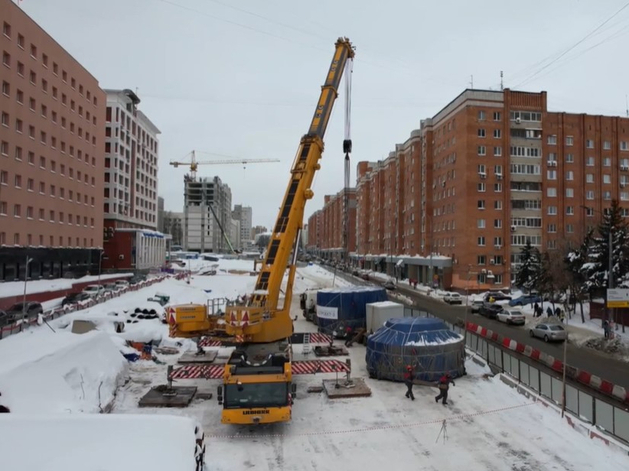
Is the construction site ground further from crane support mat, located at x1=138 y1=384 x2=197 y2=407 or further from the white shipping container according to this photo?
the white shipping container

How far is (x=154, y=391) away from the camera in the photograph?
17.7 metres

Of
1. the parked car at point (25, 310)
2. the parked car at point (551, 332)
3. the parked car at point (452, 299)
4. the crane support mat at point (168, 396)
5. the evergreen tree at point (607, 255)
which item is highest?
the evergreen tree at point (607, 255)

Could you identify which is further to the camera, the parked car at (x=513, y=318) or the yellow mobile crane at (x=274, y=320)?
the parked car at (x=513, y=318)

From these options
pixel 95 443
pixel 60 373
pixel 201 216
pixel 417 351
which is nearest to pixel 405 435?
pixel 417 351

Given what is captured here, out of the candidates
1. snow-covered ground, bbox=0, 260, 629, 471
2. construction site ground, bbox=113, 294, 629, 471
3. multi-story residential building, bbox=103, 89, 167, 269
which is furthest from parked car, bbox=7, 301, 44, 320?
multi-story residential building, bbox=103, 89, 167, 269

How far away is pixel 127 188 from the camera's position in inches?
3152

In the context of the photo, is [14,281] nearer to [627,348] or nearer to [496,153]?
[627,348]

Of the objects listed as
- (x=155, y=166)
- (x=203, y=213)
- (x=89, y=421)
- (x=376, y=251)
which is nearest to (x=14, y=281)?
(x=89, y=421)

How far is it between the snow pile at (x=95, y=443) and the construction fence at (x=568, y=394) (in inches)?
455

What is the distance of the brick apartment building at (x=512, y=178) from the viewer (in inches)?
2296

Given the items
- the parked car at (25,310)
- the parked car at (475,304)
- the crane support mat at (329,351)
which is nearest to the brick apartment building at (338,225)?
the parked car at (475,304)

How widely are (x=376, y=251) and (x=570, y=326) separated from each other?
2975 inches

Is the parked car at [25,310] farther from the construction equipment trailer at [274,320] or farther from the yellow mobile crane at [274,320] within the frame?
the yellow mobile crane at [274,320]

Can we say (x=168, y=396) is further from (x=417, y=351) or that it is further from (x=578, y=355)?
(x=578, y=355)
